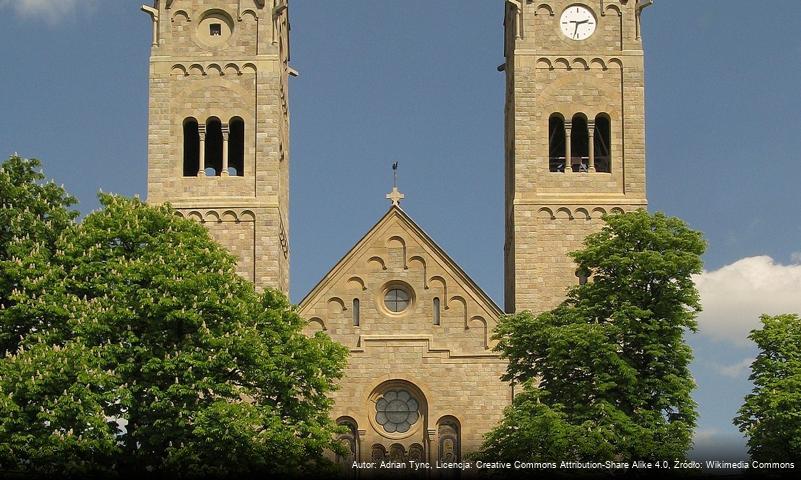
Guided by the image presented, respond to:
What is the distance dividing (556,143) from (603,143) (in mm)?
2326

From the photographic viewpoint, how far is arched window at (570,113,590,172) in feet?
219

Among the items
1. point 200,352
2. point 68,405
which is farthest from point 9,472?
point 200,352

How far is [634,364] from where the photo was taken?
51062 millimetres

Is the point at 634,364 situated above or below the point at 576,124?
below

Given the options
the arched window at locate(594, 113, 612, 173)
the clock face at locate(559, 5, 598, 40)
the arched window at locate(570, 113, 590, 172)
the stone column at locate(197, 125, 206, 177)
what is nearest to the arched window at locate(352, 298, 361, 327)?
the stone column at locate(197, 125, 206, 177)

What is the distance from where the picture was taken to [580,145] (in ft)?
226

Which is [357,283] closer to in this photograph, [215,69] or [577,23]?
[215,69]

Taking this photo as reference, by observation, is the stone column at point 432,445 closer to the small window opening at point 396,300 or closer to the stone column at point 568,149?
the small window opening at point 396,300

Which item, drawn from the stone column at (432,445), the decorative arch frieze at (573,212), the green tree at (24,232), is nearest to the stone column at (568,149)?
the decorative arch frieze at (573,212)

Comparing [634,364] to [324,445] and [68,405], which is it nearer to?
[324,445]

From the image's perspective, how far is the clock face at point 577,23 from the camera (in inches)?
2616

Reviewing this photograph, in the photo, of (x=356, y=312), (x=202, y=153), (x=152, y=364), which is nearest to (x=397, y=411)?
(x=356, y=312)

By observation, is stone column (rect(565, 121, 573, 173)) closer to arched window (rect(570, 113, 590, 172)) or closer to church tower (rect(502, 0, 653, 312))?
church tower (rect(502, 0, 653, 312))

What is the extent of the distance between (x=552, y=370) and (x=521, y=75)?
17054 mm
